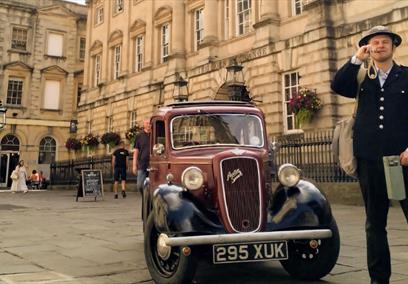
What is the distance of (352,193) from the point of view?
39.0 feet

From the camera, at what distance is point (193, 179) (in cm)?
420

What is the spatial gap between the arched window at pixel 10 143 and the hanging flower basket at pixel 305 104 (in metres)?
26.4

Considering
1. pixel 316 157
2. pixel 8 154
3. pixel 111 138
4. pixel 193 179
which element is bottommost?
pixel 193 179

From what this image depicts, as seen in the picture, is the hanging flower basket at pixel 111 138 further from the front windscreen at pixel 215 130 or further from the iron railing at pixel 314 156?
the front windscreen at pixel 215 130

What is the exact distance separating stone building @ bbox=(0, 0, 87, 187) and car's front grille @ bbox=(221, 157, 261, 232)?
31177 mm

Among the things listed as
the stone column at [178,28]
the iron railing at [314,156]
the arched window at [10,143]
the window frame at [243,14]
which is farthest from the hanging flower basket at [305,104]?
the arched window at [10,143]

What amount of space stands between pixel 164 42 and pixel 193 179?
2254 cm

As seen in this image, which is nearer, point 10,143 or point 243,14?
point 243,14

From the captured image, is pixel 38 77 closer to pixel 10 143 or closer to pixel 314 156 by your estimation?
pixel 10 143

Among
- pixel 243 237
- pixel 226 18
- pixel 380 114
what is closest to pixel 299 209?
pixel 243 237

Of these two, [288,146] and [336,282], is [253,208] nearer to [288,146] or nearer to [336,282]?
[336,282]

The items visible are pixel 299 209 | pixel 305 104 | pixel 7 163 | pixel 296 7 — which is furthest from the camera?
pixel 7 163

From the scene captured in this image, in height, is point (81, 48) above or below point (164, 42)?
above

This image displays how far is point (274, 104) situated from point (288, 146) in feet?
11.2
